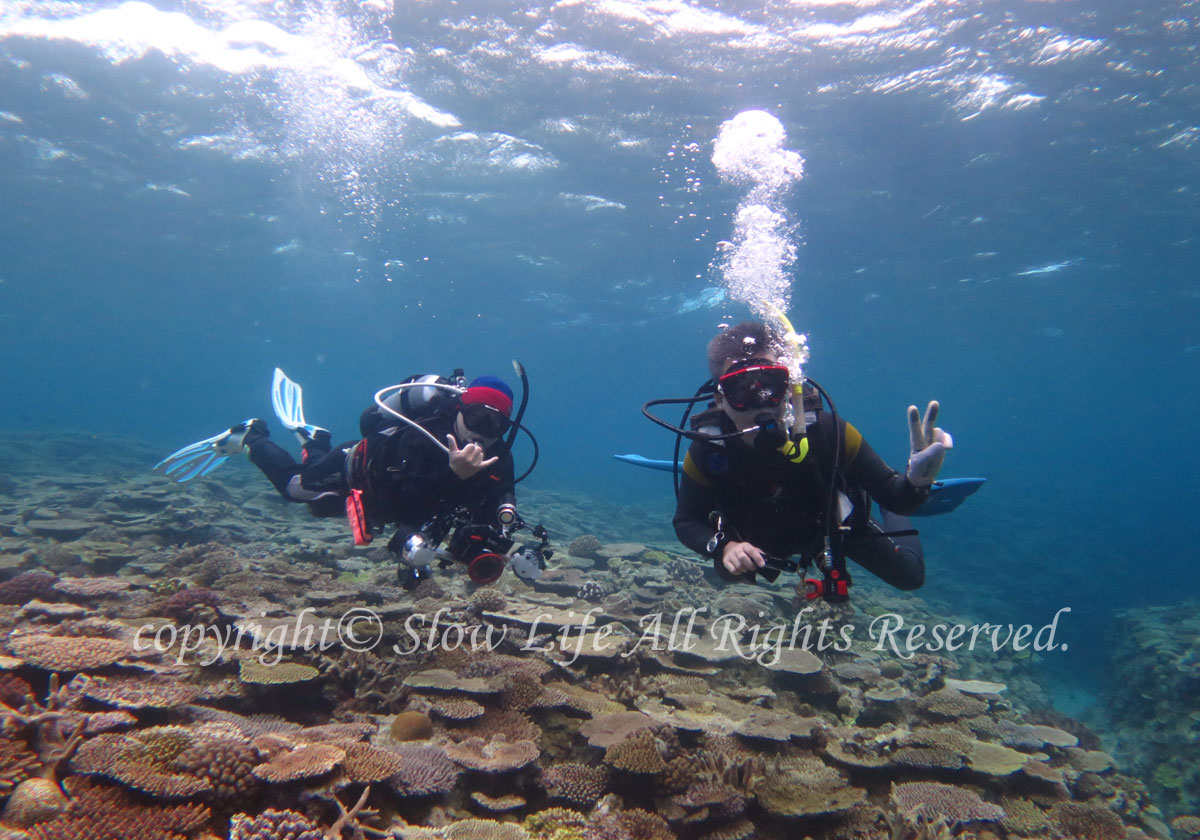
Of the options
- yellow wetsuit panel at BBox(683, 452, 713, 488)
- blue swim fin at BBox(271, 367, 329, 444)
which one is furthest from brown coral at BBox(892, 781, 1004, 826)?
blue swim fin at BBox(271, 367, 329, 444)

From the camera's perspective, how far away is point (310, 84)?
Result: 1602 cm

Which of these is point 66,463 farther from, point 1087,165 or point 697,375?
point 697,375

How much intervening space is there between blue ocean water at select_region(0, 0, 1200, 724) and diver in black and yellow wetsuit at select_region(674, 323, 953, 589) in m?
11.8

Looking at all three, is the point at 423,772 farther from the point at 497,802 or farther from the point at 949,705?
the point at 949,705

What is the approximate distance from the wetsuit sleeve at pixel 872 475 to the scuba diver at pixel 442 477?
8.88 feet

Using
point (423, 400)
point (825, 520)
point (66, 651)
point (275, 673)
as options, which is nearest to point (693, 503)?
point (825, 520)

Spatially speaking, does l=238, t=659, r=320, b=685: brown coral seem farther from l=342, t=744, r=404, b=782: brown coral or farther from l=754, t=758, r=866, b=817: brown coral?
l=754, t=758, r=866, b=817: brown coral

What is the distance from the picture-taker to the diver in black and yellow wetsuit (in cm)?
386

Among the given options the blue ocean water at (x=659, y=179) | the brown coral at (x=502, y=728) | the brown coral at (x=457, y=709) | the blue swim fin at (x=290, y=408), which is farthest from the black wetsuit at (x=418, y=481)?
the blue ocean water at (x=659, y=179)

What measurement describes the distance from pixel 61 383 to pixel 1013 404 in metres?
189

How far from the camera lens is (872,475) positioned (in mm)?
4219

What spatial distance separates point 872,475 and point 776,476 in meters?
0.77

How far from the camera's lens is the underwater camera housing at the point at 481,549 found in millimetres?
4688

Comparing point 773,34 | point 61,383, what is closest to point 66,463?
point 773,34
